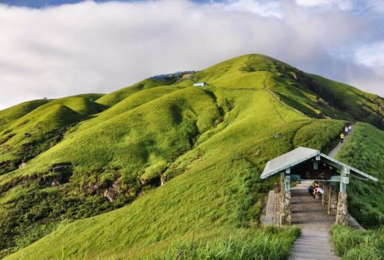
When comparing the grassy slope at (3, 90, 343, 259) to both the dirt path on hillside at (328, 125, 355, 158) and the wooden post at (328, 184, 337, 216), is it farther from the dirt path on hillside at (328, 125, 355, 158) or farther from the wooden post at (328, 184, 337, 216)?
the wooden post at (328, 184, 337, 216)

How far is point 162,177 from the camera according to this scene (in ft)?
201

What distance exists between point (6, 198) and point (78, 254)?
1594 inches

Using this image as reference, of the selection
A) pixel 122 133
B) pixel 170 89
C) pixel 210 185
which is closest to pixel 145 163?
pixel 122 133

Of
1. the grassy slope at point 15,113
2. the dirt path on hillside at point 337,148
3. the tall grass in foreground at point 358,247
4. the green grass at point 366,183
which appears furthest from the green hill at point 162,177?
the grassy slope at point 15,113

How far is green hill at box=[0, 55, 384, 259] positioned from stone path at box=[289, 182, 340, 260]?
96 centimetres

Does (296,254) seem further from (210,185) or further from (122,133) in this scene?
(122,133)

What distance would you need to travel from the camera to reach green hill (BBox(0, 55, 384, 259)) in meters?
27.8

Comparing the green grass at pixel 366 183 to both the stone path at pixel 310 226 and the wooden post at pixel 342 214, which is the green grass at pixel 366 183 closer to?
the stone path at pixel 310 226

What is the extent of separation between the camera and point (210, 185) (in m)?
38.6

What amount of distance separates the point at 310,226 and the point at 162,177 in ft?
134

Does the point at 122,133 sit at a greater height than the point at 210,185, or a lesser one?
greater

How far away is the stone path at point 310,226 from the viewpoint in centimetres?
1623

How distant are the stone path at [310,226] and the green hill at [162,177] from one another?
960 mm

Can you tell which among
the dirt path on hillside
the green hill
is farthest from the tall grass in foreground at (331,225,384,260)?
the dirt path on hillside
